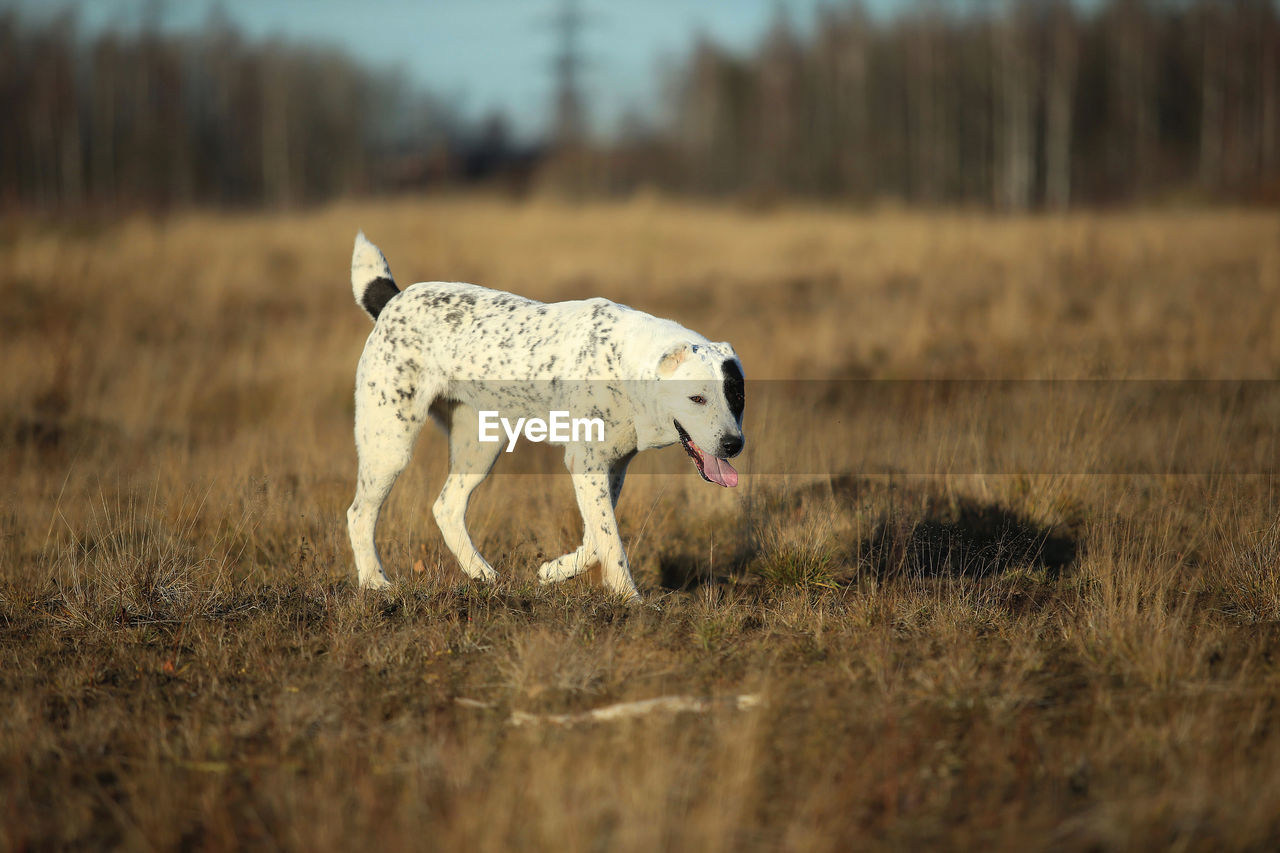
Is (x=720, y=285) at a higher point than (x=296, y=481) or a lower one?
higher

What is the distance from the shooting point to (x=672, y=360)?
14.0ft

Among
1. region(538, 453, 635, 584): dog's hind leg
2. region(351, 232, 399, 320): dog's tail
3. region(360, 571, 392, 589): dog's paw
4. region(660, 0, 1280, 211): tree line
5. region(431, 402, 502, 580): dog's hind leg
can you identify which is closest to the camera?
region(538, 453, 635, 584): dog's hind leg

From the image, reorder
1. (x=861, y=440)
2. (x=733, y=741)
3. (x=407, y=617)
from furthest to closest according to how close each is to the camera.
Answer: (x=861, y=440), (x=407, y=617), (x=733, y=741)

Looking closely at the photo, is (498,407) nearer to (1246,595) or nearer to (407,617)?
(407,617)

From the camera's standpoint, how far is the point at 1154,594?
4.56m

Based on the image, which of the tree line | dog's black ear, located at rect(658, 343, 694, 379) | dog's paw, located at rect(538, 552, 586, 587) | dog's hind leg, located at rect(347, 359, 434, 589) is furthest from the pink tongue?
the tree line

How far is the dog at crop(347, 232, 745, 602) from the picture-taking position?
14.1ft

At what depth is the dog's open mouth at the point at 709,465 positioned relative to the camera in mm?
4309

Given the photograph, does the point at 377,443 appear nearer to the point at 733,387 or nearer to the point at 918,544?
the point at 733,387

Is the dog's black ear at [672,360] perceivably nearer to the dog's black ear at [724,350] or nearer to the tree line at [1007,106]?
the dog's black ear at [724,350]

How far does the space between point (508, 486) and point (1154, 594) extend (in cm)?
410

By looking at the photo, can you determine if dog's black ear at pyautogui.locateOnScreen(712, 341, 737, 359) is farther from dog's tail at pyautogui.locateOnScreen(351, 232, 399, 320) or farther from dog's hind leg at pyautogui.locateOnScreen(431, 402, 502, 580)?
dog's tail at pyautogui.locateOnScreen(351, 232, 399, 320)

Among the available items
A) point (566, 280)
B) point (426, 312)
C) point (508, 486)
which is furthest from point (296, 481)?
point (566, 280)

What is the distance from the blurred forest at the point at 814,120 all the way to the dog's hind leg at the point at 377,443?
2543 cm
